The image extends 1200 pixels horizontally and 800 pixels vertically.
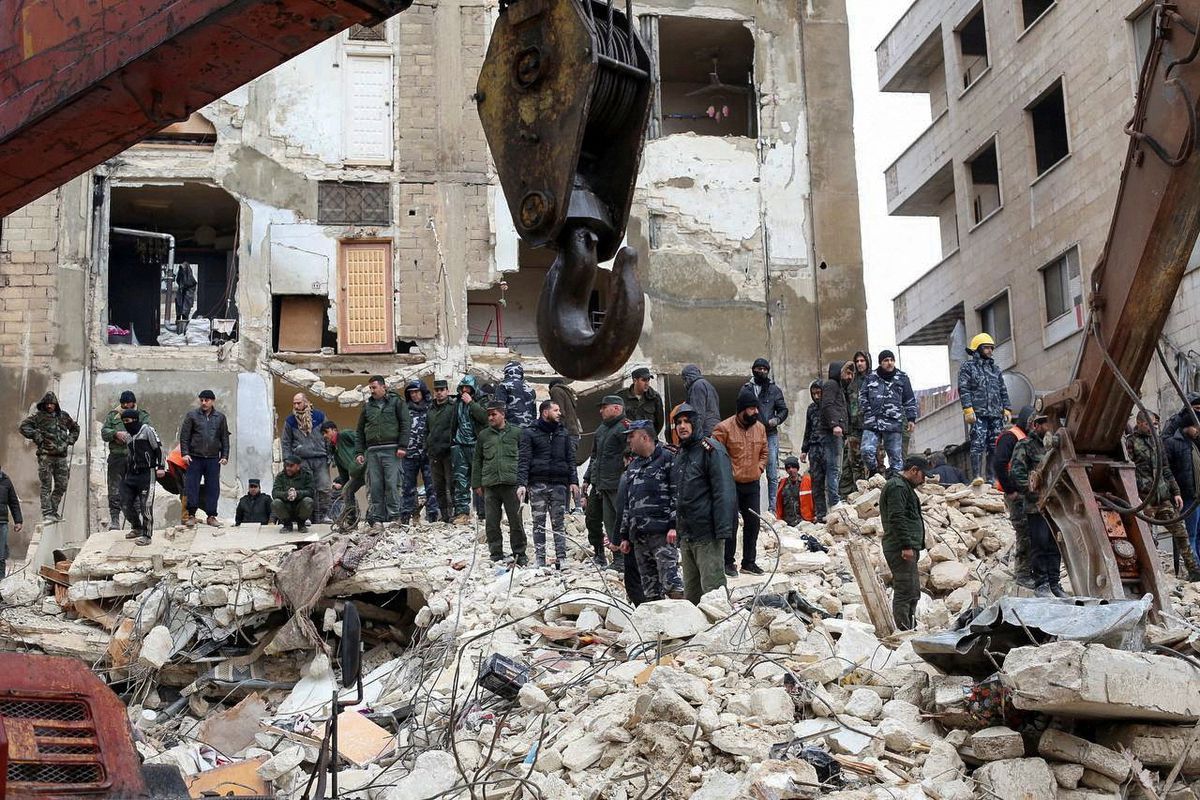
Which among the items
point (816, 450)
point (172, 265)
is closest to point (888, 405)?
point (816, 450)

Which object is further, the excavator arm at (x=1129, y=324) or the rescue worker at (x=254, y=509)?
the rescue worker at (x=254, y=509)

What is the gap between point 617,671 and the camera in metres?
8.91

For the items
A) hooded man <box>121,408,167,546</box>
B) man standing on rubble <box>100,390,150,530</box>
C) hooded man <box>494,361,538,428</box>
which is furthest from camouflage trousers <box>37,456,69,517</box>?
hooded man <box>494,361,538,428</box>

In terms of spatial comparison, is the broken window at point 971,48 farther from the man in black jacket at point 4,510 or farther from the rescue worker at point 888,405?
the man in black jacket at point 4,510

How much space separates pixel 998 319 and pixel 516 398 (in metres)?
14.0

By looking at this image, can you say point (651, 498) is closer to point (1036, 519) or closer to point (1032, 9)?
point (1036, 519)

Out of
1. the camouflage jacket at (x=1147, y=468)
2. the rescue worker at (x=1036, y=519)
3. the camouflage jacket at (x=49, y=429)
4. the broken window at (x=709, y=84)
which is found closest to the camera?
the rescue worker at (x=1036, y=519)

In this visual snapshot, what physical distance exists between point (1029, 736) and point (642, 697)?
204cm

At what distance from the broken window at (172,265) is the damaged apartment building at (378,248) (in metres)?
0.05

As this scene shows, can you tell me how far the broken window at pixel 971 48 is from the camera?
27781mm

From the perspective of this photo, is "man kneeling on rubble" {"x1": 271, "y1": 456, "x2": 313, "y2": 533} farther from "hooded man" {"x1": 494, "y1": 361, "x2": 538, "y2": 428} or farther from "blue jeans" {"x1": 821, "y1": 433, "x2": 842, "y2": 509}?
"blue jeans" {"x1": 821, "y1": 433, "x2": 842, "y2": 509}

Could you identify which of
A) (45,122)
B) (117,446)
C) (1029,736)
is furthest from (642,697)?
(117,446)

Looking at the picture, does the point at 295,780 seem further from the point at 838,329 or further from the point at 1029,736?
the point at 838,329

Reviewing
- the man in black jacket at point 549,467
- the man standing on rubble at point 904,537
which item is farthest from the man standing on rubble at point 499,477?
the man standing on rubble at point 904,537
